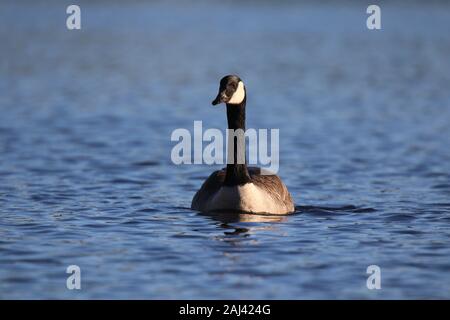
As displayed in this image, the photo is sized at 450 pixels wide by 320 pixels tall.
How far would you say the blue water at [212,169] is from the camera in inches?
522

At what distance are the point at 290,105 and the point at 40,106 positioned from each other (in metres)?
9.26

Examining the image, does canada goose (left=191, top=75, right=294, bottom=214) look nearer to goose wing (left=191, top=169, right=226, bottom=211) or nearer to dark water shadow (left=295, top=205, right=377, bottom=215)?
goose wing (left=191, top=169, right=226, bottom=211)

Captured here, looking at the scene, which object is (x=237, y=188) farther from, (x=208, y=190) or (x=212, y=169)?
(x=212, y=169)

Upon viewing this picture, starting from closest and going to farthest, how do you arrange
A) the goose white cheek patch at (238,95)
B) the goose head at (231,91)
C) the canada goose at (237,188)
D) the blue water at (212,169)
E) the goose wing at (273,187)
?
1. the blue water at (212,169)
2. the goose head at (231,91)
3. the canada goose at (237,188)
4. the goose white cheek patch at (238,95)
5. the goose wing at (273,187)

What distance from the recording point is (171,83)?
42250mm

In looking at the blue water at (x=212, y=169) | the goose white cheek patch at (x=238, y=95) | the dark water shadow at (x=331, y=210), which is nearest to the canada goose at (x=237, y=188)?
the goose white cheek patch at (x=238, y=95)

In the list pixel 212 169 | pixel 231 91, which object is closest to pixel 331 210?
pixel 231 91

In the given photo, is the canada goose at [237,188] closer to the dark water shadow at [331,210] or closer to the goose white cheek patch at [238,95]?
the goose white cheek patch at [238,95]

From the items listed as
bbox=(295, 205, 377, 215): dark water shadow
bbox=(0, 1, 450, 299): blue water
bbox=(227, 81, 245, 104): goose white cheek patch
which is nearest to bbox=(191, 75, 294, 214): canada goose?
bbox=(227, 81, 245, 104): goose white cheek patch

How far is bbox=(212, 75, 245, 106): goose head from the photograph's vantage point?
16.9 metres

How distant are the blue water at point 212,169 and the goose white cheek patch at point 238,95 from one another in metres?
2.11

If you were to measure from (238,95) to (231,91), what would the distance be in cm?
27
